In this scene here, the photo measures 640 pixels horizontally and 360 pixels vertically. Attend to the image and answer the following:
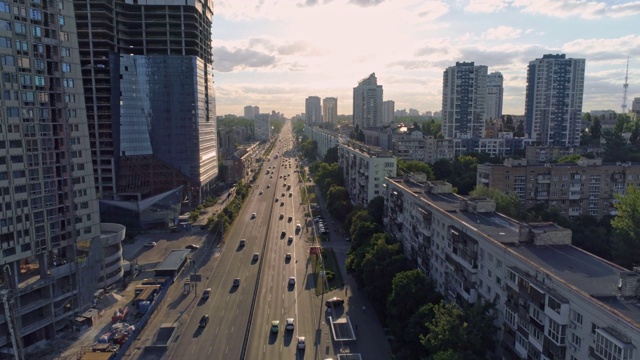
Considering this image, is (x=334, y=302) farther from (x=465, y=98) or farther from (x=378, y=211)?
(x=465, y=98)

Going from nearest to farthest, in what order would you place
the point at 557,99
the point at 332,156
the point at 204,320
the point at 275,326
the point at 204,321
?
the point at 275,326 → the point at 204,321 → the point at 204,320 → the point at 557,99 → the point at 332,156

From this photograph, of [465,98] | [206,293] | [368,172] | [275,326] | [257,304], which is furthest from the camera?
[465,98]

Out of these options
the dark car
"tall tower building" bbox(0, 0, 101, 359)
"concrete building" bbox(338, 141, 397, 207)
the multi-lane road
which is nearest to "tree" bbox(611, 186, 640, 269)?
"concrete building" bbox(338, 141, 397, 207)

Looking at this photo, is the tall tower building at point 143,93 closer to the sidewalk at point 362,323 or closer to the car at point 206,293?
the car at point 206,293

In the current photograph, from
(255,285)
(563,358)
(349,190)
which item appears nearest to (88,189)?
(255,285)

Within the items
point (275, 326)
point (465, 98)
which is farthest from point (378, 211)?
point (465, 98)

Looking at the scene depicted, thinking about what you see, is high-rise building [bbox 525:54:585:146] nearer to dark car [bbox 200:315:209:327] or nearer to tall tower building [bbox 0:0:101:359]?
dark car [bbox 200:315:209:327]
